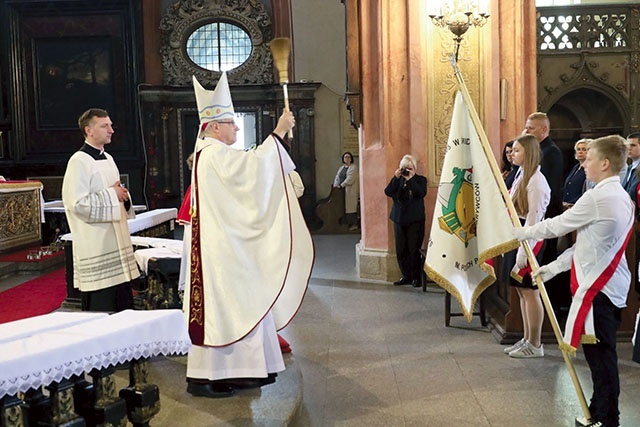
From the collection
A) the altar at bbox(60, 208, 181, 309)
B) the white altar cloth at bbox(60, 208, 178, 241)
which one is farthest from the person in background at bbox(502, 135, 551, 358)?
the white altar cloth at bbox(60, 208, 178, 241)

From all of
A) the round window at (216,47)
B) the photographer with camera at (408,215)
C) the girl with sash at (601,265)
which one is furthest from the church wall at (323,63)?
the girl with sash at (601,265)

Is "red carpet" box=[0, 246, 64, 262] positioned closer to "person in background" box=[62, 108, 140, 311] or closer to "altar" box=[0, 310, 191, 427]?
"person in background" box=[62, 108, 140, 311]

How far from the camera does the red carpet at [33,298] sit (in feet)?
23.1

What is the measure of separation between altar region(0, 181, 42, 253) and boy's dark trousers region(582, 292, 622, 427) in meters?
8.58

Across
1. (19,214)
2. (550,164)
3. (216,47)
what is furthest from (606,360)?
(216,47)

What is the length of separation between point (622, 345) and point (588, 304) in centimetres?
216

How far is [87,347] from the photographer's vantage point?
2.85m

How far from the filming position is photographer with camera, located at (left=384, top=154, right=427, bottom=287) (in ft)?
25.9

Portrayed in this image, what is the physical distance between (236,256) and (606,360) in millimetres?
1956

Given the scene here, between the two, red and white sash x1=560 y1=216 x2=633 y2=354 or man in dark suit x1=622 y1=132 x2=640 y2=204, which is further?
man in dark suit x1=622 y1=132 x2=640 y2=204

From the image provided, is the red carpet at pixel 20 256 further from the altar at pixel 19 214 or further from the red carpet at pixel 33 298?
the red carpet at pixel 33 298

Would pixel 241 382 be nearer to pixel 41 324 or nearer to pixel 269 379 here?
pixel 269 379

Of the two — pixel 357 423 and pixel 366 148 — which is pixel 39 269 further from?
pixel 357 423

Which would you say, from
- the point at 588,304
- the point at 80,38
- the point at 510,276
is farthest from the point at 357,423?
the point at 80,38
